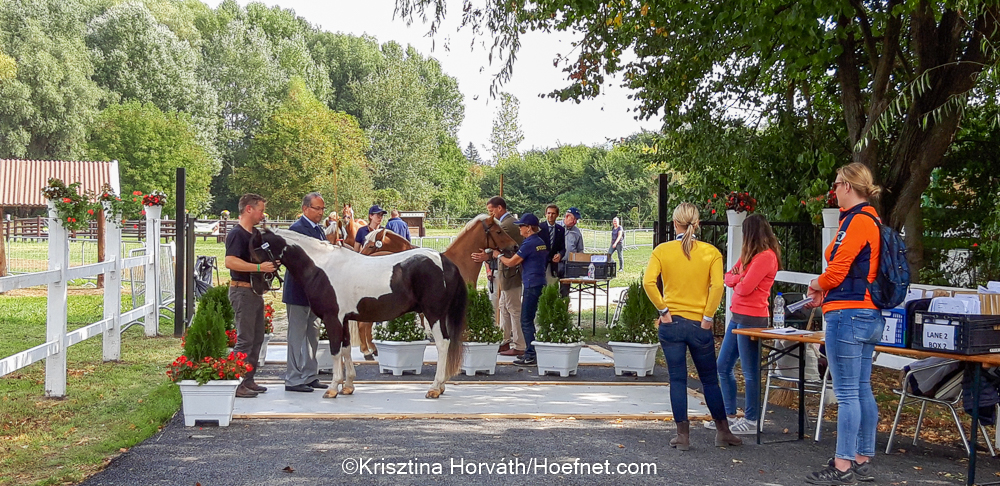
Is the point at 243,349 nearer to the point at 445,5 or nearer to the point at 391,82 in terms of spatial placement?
the point at 445,5

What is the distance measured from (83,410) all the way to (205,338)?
5.24ft

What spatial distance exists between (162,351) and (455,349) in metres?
4.78

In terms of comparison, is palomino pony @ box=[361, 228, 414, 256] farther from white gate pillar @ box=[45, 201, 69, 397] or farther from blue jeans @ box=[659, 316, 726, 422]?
blue jeans @ box=[659, 316, 726, 422]

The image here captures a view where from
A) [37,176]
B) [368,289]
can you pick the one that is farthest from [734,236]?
[37,176]

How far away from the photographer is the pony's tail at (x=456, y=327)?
779 cm

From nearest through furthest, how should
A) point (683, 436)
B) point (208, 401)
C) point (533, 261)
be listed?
1. point (683, 436)
2. point (208, 401)
3. point (533, 261)

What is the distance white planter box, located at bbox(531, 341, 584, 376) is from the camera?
8945 millimetres

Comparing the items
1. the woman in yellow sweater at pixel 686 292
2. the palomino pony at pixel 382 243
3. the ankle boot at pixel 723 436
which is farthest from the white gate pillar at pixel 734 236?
the palomino pony at pixel 382 243

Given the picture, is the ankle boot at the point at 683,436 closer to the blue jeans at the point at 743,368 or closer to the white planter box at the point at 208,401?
the blue jeans at the point at 743,368

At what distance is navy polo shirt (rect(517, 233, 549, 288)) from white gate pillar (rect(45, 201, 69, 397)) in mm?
4728

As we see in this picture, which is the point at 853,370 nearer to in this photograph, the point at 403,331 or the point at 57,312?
the point at 403,331

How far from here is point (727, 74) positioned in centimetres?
1254

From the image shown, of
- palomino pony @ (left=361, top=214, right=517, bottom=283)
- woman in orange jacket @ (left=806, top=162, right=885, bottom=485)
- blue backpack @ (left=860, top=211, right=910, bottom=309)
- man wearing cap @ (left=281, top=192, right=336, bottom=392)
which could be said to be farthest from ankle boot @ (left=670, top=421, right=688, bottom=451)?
palomino pony @ (left=361, top=214, right=517, bottom=283)

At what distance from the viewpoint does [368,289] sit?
7543 mm
